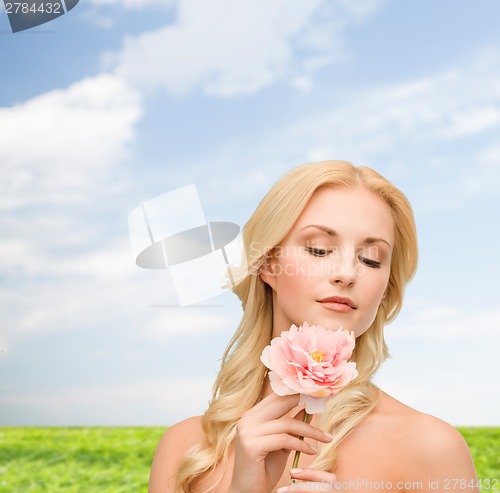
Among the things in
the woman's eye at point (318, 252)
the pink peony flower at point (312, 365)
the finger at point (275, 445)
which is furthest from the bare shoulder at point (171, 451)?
the pink peony flower at point (312, 365)

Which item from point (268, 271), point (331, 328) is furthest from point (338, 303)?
point (268, 271)

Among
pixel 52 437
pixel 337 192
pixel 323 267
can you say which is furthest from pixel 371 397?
pixel 52 437

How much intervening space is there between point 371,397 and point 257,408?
748mm

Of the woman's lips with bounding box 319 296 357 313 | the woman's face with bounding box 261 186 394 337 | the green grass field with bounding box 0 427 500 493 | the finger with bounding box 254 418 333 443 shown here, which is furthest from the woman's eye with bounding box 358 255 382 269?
the green grass field with bounding box 0 427 500 493

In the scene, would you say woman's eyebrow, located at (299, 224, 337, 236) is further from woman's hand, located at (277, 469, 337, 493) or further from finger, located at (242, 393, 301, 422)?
woman's hand, located at (277, 469, 337, 493)

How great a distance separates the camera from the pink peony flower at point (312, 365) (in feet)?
6.86

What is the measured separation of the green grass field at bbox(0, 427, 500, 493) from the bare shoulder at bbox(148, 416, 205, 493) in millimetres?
4475

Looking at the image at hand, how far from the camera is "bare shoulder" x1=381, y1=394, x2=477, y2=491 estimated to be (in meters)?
2.66

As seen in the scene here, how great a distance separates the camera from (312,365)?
2.10 m

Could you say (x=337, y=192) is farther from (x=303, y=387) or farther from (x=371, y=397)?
(x=303, y=387)

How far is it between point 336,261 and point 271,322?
0.59 meters

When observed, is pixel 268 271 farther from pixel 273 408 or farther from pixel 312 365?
pixel 312 365

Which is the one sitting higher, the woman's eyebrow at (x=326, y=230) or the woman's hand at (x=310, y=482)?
the woman's eyebrow at (x=326, y=230)

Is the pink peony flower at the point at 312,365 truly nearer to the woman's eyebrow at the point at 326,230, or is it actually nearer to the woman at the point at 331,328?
the woman at the point at 331,328
